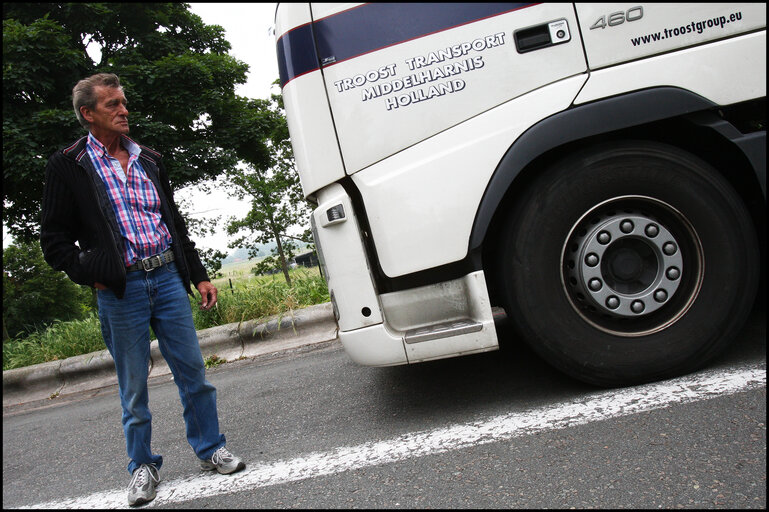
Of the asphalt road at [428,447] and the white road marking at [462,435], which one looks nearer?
the asphalt road at [428,447]

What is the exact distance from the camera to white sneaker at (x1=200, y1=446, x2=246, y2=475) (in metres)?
2.39

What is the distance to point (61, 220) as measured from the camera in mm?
2217

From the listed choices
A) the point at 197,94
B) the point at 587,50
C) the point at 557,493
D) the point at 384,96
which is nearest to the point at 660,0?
the point at 587,50

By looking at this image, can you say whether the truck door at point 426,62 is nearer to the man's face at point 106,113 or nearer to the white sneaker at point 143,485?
the man's face at point 106,113

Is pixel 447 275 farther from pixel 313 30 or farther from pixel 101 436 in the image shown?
pixel 101 436

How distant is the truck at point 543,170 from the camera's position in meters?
2.19

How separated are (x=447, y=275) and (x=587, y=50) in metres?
1.15

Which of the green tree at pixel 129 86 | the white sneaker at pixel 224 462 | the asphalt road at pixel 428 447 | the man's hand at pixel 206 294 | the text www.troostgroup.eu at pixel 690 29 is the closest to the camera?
the asphalt road at pixel 428 447

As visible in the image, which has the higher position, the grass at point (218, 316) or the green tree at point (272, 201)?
the green tree at point (272, 201)

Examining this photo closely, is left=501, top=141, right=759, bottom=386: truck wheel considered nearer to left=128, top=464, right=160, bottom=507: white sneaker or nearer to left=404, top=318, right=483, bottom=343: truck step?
left=404, top=318, right=483, bottom=343: truck step

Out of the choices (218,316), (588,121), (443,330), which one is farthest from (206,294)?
(218,316)

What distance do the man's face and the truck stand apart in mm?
737

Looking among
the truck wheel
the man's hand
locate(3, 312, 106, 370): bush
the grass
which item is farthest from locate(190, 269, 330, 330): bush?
the truck wheel

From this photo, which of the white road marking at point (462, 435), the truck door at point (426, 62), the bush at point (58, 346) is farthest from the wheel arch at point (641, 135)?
the bush at point (58, 346)
